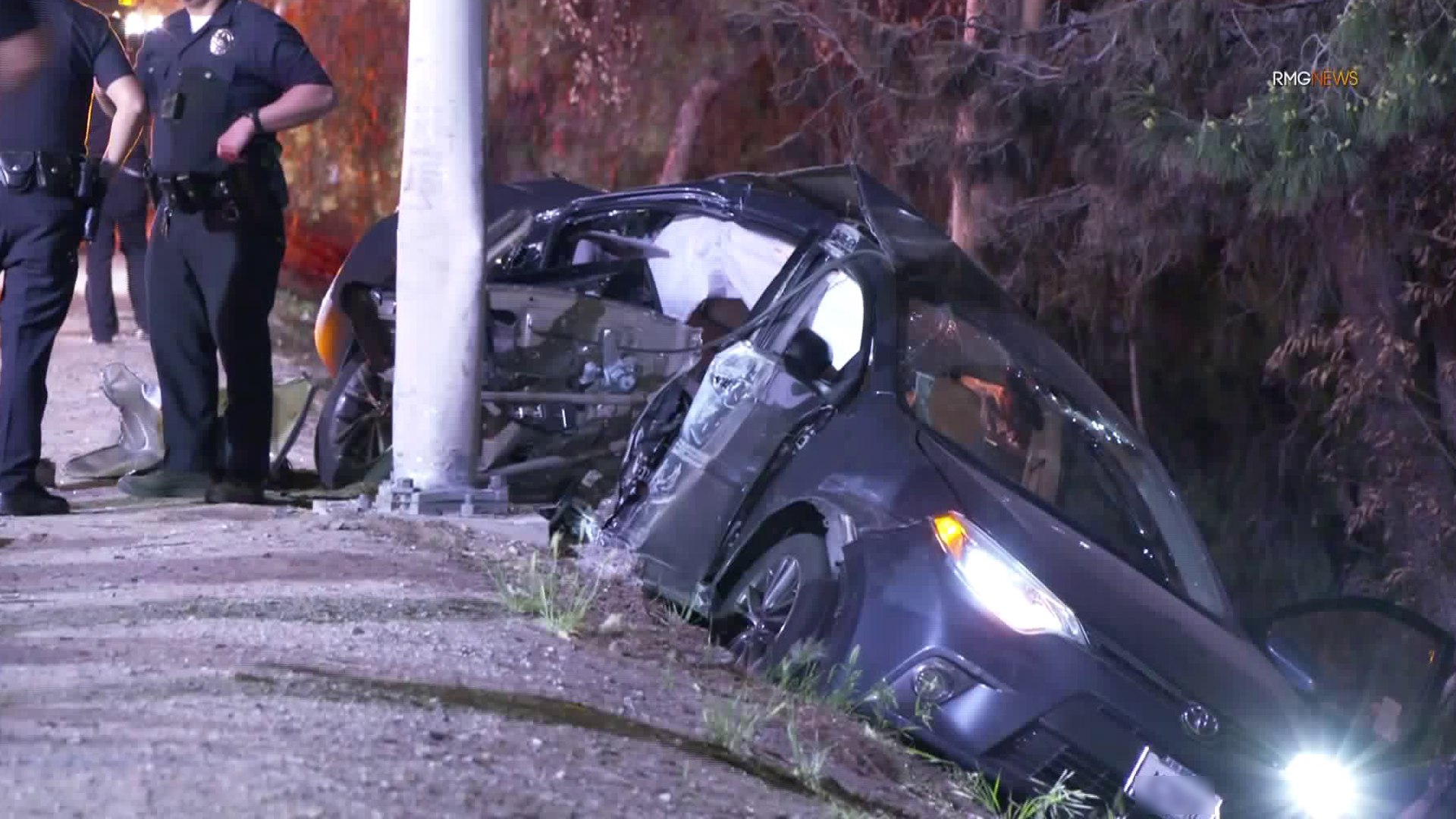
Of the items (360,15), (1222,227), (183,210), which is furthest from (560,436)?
(360,15)

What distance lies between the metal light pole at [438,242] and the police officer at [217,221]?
1.89 feet

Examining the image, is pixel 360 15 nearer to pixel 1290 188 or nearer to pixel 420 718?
pixel 1290 188

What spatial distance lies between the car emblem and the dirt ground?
24.2 inches

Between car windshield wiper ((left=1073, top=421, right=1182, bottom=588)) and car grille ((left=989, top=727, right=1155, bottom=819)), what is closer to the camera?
car grille ((left=989, top=727, right=1155, bottom=819))

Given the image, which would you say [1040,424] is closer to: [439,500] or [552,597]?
[552,597]

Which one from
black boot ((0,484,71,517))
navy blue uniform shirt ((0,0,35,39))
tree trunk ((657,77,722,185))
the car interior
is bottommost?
black boot ((0,484,71,517))

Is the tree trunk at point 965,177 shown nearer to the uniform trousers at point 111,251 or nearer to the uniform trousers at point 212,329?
the uniform trousers at point 212,329

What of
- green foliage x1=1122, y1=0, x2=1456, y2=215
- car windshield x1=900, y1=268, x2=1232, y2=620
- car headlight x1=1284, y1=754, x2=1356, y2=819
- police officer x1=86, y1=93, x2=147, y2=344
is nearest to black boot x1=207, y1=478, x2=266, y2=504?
car windshield x1=900, y1=268, x2=1232, y2=620

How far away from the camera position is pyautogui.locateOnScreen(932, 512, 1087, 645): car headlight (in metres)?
4.78

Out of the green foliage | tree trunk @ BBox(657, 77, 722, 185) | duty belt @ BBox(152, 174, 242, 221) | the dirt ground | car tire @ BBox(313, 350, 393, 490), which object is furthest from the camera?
tree trunk @ BBox(657, 77, 722, 185)

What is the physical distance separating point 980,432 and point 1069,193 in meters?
6.09

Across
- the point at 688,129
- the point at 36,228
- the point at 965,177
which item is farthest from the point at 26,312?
the point at 688,129

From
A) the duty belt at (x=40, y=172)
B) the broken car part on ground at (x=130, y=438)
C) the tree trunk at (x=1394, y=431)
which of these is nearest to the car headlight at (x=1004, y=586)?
the duty belt at (x=40, y=172)

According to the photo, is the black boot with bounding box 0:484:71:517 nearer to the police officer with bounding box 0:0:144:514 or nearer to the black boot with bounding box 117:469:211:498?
the police officer with bounding box 0:0:144:514
